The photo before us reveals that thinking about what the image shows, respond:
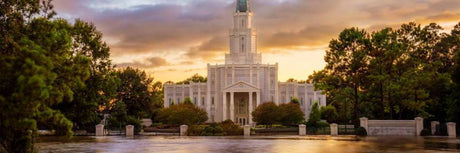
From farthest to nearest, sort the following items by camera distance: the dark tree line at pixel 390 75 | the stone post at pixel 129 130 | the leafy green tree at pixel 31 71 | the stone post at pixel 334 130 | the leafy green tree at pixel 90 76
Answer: the stone post at pixel 129 130 < the stone post at pixel 334 130 < the dark tree line at pixel 390 75 < the leafy green tree at pixel 90 76 < the leafy green tree at pixel 31 71

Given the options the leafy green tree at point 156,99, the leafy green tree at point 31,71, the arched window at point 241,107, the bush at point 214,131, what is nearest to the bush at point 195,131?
the bush at point 214,131

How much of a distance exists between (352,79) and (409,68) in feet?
18.9

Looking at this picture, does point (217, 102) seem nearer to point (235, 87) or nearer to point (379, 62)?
point (235, 87)

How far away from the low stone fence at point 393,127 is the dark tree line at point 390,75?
1086mm

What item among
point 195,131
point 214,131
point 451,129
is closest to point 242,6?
point 195,131

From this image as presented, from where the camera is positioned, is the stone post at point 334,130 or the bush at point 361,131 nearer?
the bush at point 361,131

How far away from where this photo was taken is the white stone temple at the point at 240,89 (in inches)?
3997

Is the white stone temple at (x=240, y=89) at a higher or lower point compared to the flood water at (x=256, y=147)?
higher

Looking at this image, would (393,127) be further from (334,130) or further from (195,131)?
(195,131)

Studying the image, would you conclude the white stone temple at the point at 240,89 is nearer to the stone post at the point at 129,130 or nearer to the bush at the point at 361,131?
the stone post at the point at 129,130

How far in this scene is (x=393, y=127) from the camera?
49281 mm

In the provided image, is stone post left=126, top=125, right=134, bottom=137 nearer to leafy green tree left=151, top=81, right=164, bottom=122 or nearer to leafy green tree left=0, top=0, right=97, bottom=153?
leafy green tree left=151, top=81, right=164, bottom=122

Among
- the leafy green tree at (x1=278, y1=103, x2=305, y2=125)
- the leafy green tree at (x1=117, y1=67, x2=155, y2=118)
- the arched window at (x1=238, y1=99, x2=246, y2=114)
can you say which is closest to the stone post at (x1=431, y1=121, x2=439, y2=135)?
the leafy green tree at (x1=278, y1=103, x2=305, y2=125)

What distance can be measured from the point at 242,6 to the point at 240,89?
2172 centimetres
